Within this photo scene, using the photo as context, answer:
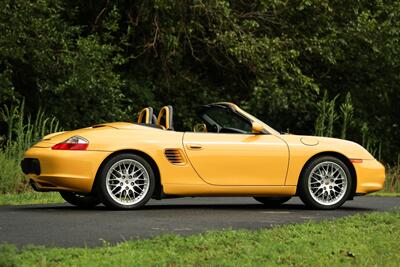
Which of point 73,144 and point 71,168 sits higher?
point 73,144

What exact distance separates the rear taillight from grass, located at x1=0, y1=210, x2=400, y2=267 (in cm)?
281

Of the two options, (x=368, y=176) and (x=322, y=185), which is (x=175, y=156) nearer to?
(x=322, y=185)

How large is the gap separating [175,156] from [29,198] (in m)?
3.55

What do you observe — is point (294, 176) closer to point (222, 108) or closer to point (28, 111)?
point (222, 108)

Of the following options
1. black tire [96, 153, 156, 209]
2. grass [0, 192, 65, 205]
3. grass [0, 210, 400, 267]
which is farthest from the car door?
grass [0, 192, 65, 205]

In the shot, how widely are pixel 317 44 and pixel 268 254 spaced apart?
1729 cm

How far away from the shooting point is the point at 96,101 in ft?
72.0

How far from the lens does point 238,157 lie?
11.5m

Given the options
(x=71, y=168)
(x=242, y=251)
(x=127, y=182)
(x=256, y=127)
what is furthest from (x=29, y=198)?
(x=242, y=251)

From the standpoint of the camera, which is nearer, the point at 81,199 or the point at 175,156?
the point at 175,156

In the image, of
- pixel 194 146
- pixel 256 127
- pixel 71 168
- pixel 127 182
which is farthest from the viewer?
pixel 256 127

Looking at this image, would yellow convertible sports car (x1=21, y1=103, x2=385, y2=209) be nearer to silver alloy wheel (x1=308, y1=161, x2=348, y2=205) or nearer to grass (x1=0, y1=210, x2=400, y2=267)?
silver alloy wheel (x1=308, y1=161, x2=348, y2=205)

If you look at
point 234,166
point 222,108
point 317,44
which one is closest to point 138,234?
point 234,166

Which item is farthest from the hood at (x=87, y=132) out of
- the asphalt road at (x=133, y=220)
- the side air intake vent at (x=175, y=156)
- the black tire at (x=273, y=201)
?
the black tire at (x=273, y=201)
